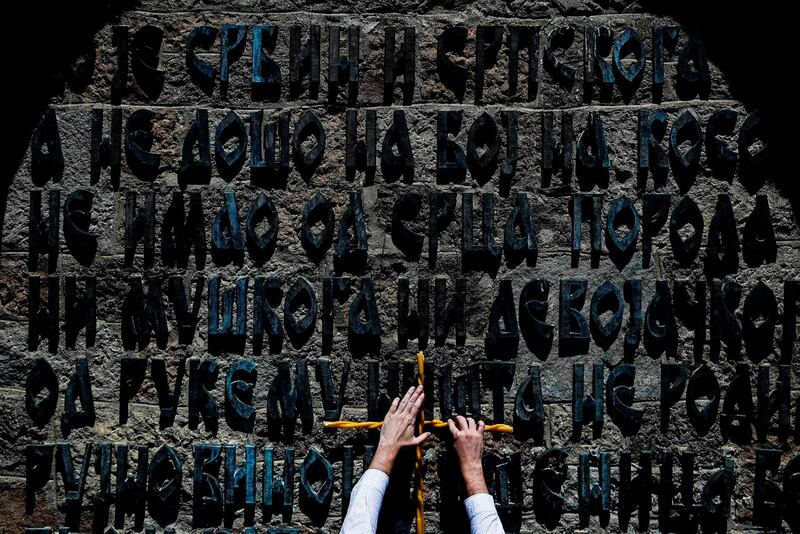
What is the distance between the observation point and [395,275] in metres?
3.91

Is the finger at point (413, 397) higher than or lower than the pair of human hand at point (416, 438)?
higher

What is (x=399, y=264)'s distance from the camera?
390 cm

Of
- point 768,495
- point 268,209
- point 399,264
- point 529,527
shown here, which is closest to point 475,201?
point 399,264

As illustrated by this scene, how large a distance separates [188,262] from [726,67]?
2644mm

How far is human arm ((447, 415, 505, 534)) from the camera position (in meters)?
3.65

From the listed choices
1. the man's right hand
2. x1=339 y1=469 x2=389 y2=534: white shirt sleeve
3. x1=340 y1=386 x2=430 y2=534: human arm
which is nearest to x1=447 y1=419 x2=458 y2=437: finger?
the man's right hand

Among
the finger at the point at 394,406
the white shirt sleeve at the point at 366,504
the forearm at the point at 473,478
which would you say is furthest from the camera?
the finger at the point at 394,406

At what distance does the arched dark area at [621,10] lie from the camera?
390 cm

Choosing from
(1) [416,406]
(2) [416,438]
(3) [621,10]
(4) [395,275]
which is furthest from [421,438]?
(3) [621,10]

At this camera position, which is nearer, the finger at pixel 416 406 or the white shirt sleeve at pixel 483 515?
the white shirt sleeve at pixel 483 515

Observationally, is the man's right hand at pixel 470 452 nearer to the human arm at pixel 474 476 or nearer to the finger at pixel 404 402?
the human arm at pixel 474 476

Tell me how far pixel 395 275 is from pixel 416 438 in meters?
0.74

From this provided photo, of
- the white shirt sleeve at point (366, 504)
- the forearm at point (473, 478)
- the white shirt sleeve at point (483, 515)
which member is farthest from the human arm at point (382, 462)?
the white shirt sleeve at point (483, 515)

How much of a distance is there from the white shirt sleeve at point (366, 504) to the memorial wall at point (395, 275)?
17cm
